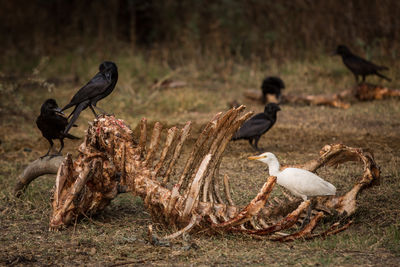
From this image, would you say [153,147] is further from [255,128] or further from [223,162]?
[255,128]

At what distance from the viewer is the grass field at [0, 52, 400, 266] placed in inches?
141

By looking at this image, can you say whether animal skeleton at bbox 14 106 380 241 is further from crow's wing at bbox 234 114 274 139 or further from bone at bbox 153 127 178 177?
crow's wing at bbox 234 114 274 139

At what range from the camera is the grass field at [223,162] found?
A: 358 cm

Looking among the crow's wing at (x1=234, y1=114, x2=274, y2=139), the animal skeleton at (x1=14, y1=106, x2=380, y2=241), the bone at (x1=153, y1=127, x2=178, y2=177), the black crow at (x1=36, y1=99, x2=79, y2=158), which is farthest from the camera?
the crow's wing at (x1=234, y1=114, x2=274, y2=139)

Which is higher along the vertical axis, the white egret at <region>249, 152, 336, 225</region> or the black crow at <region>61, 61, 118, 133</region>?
the black crow at <region>61, 61, 118, 133</region>

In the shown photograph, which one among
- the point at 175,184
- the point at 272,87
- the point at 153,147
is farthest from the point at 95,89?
the point at 272,87

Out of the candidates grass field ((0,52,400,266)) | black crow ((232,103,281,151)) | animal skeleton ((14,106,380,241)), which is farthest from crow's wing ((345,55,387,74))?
animal skeleton ((14,106,380,241))

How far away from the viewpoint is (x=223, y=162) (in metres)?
6.38

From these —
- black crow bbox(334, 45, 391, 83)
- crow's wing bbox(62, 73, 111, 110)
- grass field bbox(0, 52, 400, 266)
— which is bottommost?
grass field bbox(0, 52, 400, 266)

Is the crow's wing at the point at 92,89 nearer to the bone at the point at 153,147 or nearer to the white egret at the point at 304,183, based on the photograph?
the bone at the point at 153,147

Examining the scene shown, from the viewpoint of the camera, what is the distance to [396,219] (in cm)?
402

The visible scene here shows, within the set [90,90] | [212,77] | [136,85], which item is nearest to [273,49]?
[212,77]

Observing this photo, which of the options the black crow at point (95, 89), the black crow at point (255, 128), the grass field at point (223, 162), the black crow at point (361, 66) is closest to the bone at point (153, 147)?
the grass field at point (223, 162)

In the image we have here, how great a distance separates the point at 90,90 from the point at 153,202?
1.49 metres
